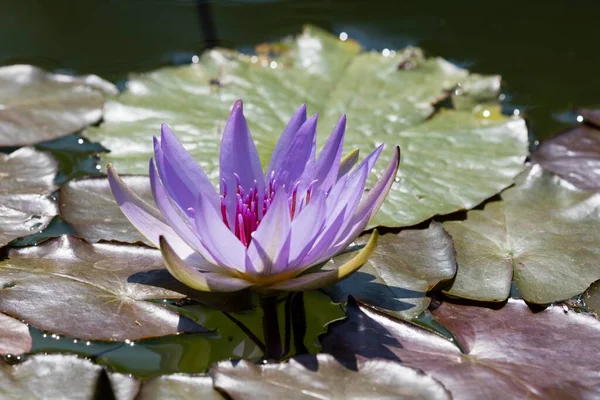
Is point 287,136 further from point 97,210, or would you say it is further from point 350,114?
point 350,114

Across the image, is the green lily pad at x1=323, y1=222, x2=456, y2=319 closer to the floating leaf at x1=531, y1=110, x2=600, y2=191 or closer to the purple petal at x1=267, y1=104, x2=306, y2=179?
the purple petal at x1=267, y1=104, x2=306, y2=179

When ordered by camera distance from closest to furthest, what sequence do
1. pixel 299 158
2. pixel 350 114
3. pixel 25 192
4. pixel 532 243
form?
pixel 299 158 < pixel 532 243 < pixel 25 192 < pixel 350 114

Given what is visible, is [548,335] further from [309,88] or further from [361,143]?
[309,88]

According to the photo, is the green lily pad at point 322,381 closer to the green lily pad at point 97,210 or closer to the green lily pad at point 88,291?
the green lily pad at point 88,291

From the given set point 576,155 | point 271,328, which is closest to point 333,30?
point 576,155

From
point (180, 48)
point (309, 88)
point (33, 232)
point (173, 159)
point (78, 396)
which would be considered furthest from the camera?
point (180, 48)

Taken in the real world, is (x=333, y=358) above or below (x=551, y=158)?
below

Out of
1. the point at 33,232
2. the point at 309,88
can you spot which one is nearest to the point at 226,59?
the point at 309,88
